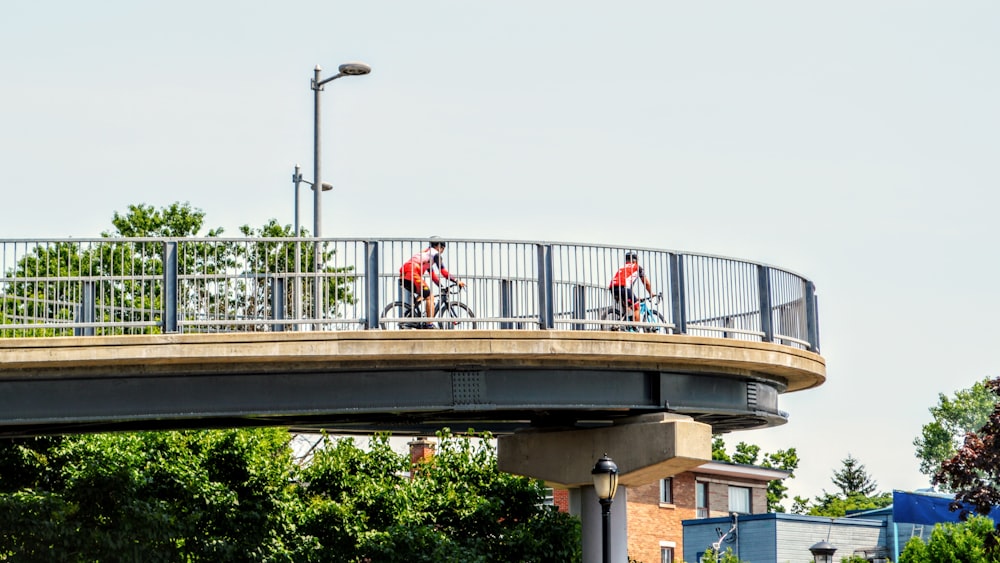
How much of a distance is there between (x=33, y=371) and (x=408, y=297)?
5009 millimetres

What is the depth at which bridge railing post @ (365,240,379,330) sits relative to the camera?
805 inches

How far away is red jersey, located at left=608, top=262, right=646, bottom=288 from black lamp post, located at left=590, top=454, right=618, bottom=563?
2442 mm

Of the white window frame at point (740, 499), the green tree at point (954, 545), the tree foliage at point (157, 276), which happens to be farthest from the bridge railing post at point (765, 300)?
the white window frame at point (740, 499)

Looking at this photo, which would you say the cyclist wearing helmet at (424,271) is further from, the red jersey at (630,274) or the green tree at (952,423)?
the green tree at (952,423)

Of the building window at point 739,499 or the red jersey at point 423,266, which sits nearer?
the red jersey at point 423,266

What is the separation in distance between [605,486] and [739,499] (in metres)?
36.4

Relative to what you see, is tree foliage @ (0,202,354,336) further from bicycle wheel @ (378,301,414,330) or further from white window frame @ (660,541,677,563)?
white window frame @ (660,541,677,563)

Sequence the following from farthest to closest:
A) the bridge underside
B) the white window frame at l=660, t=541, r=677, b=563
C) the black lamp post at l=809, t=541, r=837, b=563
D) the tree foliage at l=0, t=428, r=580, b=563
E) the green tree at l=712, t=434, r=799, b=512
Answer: the green tree at l=712, t=434, r=799, b=512 < the white window frame at l=660, t=541, r=677, b=563 < the black lamp post at l=809, t=541, r=837, b=563 < the tree foliage at l=0, t=428, r=580, b=563 < the bridge underside

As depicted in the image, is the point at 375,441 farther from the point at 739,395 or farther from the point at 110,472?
the point at 739,395

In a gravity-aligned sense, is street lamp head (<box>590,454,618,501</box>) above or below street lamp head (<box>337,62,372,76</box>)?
below

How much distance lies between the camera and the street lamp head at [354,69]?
3346 centimetres

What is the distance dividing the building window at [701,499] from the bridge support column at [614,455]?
98.7 feet

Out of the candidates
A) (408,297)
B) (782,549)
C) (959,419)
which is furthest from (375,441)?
(959,419)

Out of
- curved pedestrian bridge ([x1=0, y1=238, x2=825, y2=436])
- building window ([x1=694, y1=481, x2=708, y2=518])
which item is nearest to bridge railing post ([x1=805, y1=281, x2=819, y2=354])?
curved pedestrian bridge ([x1=0, y1=238, x2=825, y2=436])
